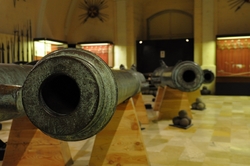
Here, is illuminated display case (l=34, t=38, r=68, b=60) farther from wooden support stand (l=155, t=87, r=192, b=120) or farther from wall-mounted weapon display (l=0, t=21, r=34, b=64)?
wooden support stand (l=155, t=87, r=192, b=120)

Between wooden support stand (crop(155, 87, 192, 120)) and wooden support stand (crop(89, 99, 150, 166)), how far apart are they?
3.54 m

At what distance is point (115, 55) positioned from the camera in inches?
583

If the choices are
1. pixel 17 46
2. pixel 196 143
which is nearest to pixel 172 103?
pixel 196 143

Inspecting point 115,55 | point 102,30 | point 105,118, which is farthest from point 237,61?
point 105,118

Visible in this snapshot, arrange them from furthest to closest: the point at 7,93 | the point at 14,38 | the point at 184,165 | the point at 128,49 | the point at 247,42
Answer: the point at 128,49 → the point at 247,42 → the point at 14,38 → the point at 184,165 → the point at 7,93

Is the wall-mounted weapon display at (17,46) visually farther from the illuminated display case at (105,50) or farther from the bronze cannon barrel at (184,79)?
the bronze cannon barrel at (184,79)

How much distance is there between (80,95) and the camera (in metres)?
1.30

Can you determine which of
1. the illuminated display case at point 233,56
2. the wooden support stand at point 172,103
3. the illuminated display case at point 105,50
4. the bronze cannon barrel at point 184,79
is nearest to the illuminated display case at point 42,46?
the illuminated display case at point 105,50

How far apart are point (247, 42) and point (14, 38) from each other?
9659 mm

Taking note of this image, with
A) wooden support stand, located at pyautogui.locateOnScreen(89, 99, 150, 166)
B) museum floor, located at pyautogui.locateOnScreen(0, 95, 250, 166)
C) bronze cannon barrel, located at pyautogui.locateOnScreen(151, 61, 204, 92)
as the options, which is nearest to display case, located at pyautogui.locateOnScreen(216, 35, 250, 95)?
museum floor, located at pyautogui.locateOnScreen(0, 95, 250, 166)

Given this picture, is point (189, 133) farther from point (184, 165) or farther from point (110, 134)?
point (110, 134)

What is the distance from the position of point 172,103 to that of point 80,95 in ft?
18.0

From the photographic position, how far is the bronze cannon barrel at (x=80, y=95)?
1.30 meters

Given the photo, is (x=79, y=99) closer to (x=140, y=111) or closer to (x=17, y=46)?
(x=140, y=111)
